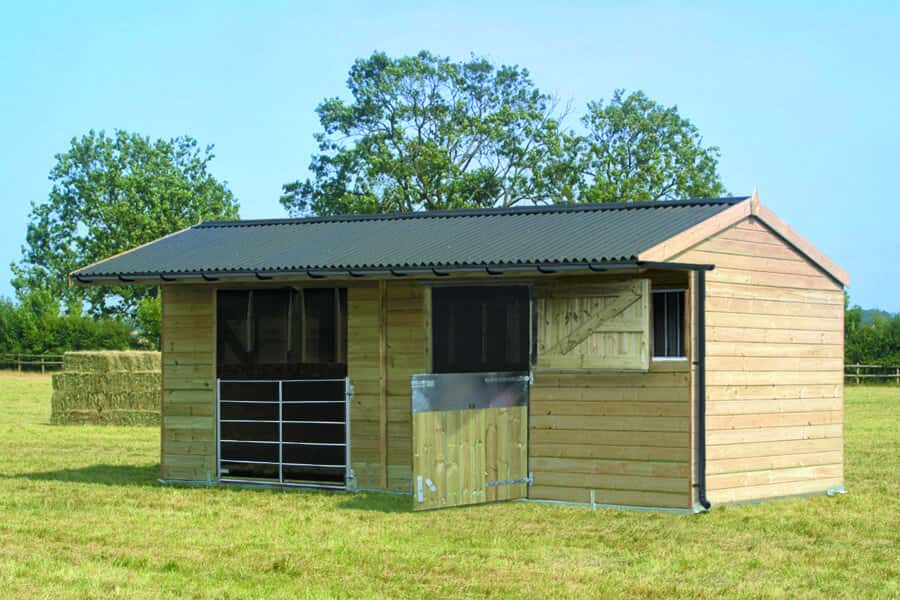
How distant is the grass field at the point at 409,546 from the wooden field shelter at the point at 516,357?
50 cm

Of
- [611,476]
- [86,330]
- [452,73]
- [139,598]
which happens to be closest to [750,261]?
[611,476]

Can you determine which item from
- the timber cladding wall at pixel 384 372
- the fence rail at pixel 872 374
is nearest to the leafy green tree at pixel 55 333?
the fence rail at pixel 872 374

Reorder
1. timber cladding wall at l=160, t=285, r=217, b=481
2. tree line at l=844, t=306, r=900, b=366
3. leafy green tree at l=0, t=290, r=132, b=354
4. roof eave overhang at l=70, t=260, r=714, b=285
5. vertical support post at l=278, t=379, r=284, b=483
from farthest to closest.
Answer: leafy green tree at l=0, t=290, r=132, b=354, tree line at l=844, t=306, r=900, b=366, timber cladding wall at l=160, t=285, r=217, b=481, vertical support post at l=278, t=379, r=284, b=483, roof eave overhang at l=70, t=260, r=714, b=285

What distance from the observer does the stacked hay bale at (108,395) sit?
27.2 m

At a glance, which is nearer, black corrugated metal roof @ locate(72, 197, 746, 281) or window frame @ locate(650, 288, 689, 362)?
window frame @ locate(650, 288, 689, 362)

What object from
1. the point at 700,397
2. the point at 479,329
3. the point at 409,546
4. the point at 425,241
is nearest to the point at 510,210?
the point at 425,241

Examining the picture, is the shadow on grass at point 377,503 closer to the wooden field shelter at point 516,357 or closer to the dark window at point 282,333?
the wooden field shelter at point 516,357

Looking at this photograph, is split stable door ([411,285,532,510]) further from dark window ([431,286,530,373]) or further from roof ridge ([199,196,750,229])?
roof ridge ([199,196,750,229])

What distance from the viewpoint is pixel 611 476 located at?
45.2 feet

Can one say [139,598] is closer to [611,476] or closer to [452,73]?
[611,476]

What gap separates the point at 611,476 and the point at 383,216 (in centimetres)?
573

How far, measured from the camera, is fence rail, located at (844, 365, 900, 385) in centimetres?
4584

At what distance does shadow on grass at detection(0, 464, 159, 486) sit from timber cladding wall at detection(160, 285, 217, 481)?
1.53 feet

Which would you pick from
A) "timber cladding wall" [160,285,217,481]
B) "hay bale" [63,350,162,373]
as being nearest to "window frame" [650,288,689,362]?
"timber cladding wall" [160,285,217,481]
